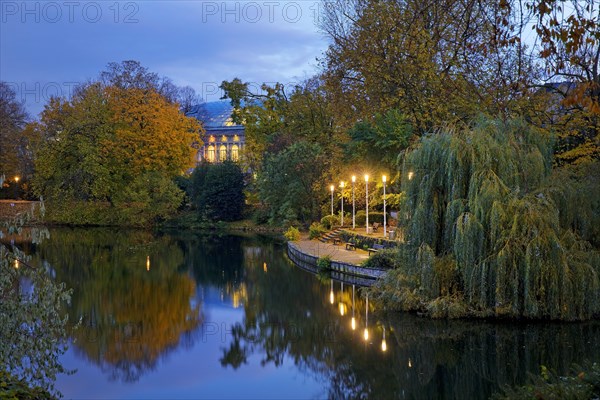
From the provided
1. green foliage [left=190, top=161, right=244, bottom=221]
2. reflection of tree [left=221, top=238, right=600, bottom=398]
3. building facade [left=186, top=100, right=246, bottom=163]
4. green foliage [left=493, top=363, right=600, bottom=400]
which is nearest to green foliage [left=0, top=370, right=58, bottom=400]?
reflection of tree [left=221, top=238, right=600, bottom=398]

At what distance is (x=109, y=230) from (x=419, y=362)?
31.6m

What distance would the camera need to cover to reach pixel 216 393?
34.1 feet

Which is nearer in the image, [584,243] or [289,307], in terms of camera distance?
[584,243]

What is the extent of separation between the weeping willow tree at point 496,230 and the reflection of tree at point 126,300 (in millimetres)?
5241

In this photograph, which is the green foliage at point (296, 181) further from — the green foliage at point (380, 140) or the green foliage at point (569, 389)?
the green foliage at point (569, 389)

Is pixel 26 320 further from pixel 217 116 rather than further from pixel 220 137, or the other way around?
pixel 217 116

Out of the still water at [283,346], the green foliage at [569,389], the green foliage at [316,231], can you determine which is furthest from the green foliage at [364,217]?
the green foliage at [569,389]

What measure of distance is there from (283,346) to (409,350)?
2.46 meters

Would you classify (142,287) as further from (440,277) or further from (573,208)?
(573,208)

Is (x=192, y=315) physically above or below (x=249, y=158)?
below

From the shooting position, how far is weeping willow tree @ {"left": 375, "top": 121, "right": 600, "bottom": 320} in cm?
1355

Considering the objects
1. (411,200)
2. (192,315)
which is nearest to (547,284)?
(411,200)

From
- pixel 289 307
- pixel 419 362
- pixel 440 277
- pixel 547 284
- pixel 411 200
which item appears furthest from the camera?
pixel 289 307

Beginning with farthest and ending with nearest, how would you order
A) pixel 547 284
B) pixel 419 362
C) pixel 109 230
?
pixel 109 230 < pixel 547 284 < pixel 419 362
